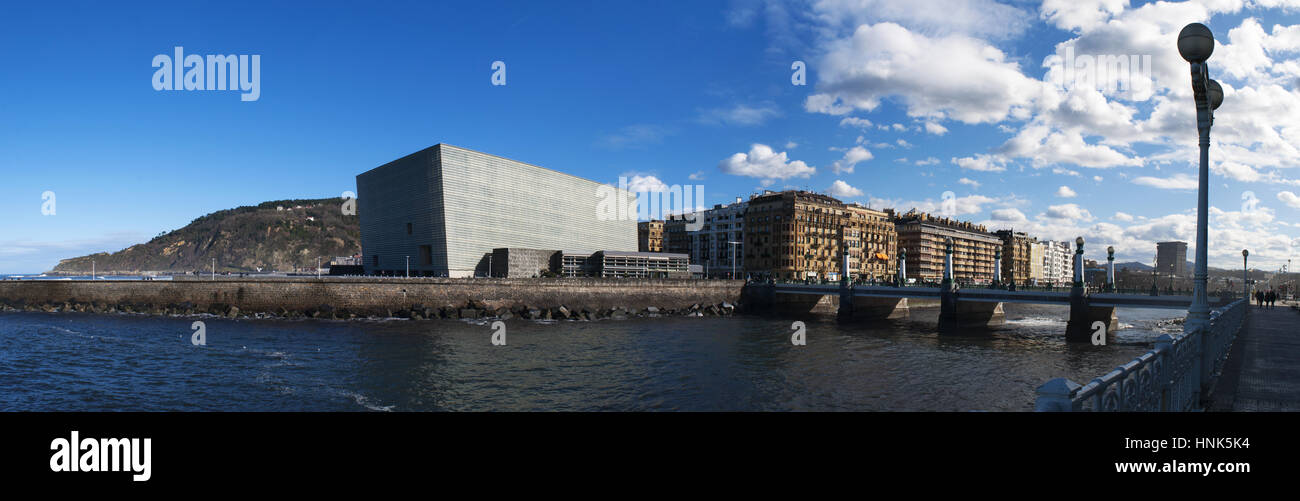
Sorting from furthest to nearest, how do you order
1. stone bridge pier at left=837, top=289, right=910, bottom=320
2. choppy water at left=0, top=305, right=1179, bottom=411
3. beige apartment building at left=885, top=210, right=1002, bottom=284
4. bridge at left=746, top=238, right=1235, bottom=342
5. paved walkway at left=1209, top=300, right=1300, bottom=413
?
beige apartment building at left=885, top=210, right=1002, bottom=284 < stone bridge pier at left=837, top=289, right=910, bottom=320 < bridge at left=746, top=238, right=1235, bottom=342 < choppy water at left=0, top=305, right=1179, bottom=411 < paved walkway at left=1209, top=300, right=1300, bottom=413

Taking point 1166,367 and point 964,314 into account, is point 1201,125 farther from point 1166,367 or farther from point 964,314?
point 964,314

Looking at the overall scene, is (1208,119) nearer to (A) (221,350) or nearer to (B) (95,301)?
(A) (221,350)

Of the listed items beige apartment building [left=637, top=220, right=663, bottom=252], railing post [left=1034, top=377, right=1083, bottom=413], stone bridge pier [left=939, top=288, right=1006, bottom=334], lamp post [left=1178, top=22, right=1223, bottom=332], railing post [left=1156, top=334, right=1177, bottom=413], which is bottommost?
stone bridge pier [left=939, top=288, right=1006, bottom=334]

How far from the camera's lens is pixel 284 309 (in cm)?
5512

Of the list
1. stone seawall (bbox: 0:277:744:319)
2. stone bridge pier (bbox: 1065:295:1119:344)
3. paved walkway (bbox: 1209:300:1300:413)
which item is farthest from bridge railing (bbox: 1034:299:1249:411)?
stone seawall (bbox: 0:277:744:319)

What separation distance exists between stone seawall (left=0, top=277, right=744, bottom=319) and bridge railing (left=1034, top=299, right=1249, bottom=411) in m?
49.3

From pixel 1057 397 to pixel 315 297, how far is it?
200ft

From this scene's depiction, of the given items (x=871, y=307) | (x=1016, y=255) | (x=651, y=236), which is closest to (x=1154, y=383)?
(x=871, y=307)

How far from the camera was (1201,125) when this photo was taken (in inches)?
428

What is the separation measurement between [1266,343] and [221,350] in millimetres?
44949

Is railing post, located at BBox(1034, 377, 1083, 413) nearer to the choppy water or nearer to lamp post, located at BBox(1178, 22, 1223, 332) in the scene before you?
lamp post, located at BBox(1178, 22, 1223, 332)

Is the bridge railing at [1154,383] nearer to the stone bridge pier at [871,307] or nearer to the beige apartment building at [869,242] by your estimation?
the stone bridge pier at [871,307]

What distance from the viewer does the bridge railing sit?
16.4ft
